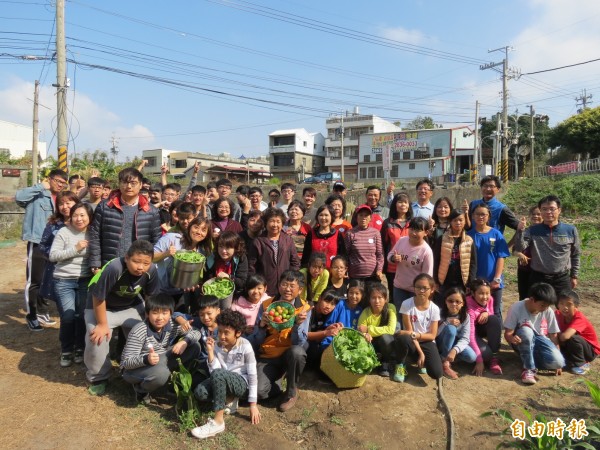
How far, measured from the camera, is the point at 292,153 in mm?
48406

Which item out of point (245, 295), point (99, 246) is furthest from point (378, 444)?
point (99, 246)

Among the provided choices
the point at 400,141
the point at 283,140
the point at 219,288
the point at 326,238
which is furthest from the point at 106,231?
the point at 283,140

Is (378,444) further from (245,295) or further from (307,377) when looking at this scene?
(245,295)

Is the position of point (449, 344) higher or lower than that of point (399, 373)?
higher

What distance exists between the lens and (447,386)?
3822 millimetres

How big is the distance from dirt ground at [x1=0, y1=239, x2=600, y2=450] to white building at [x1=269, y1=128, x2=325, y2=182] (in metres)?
43.4

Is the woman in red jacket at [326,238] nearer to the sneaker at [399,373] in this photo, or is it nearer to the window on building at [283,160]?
the sneaker at [399,373]

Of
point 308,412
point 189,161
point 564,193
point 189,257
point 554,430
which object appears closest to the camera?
point 554,430

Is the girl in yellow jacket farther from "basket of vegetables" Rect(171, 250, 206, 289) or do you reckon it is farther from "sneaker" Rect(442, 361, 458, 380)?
"basket of vegetables" Rect(171, 250, 206, 289)

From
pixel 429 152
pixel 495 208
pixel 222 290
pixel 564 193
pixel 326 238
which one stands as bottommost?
pixel 222 290

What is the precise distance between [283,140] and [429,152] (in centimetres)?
1773

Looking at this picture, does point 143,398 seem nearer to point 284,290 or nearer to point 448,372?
point 284,290

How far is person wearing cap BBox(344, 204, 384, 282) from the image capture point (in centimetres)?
452

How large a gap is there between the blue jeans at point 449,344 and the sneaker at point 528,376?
1.48 ft
